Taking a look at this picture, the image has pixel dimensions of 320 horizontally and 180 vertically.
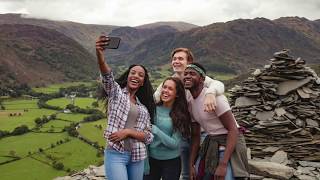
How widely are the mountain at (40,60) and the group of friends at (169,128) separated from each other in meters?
129

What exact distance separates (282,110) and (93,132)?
51391mm

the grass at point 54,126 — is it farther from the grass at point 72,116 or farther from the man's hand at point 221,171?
the man's hand at point 221,171

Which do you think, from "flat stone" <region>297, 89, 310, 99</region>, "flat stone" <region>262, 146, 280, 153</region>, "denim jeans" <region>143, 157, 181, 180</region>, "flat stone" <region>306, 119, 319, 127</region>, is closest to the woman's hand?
"denim jeans" <region>143, 157, 181, 180</region>

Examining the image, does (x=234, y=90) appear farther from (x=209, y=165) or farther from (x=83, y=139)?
(x=83, y=139)

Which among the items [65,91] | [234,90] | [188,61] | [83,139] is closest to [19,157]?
[83,139]

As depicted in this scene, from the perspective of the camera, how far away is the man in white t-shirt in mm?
5613

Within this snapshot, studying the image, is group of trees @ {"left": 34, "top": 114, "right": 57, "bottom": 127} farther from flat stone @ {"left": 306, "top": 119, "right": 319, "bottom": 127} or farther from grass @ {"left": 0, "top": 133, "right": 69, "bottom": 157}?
flat stone @ {"left": 306, "top": 119, "right": 319, "bottom": 127}

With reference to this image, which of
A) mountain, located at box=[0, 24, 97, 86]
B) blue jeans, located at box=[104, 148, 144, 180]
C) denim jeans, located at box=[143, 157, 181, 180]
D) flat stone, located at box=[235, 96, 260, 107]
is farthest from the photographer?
mountain, located at box=[0, 24, 97, 86]

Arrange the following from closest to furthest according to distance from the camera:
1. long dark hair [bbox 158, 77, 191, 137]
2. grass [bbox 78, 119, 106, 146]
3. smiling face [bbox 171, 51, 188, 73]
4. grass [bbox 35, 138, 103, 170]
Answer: long dark hair [bbox 158, 77, 191, 137], smiling face [bbox 171, 51, 188, 73], grass [bbox 35, 138, 103, 170], grass [bbox 78, 119, 106, 146]

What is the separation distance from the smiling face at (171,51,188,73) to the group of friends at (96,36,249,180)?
0.59 m

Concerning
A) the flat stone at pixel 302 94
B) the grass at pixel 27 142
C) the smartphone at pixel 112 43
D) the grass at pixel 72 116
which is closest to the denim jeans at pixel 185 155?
the smartphone at pixel 112 43

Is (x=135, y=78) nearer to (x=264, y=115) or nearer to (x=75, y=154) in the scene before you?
(x=264, y=115)

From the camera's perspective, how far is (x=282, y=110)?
11109 millimetres

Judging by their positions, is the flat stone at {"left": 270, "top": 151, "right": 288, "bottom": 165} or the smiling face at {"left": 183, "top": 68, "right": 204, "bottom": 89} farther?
the flat stone at {"left": 270, "top": 151, "right": 288, "bottom": 165}
